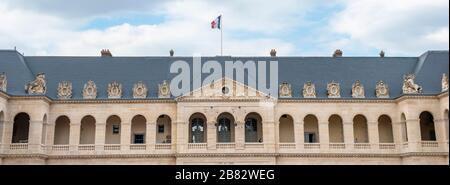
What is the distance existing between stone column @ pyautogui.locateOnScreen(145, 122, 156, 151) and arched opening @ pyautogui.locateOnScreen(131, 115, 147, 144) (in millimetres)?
1330

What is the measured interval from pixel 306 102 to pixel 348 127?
4.36 metres

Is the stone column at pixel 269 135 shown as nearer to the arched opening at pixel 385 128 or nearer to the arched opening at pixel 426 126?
the arched opening at pixel 385 128

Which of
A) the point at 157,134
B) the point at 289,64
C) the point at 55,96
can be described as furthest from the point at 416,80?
the point at 55,96

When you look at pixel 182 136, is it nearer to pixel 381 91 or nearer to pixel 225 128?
pixel 225 128

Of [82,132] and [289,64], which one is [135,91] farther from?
[289,64]

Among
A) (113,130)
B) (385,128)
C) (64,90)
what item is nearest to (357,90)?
(385,128)

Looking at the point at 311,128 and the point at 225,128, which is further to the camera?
the point at 311,128

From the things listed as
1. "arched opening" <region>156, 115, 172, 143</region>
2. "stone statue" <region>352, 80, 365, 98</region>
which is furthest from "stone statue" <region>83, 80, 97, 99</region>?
"stone statue" <region>352, 80, 365, 98</region>

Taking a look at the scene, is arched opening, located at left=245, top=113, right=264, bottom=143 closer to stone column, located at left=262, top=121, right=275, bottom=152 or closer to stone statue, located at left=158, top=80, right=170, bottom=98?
stone column, located at left=262, top=121, right=275, bottom=152

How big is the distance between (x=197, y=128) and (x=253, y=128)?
5146 mm

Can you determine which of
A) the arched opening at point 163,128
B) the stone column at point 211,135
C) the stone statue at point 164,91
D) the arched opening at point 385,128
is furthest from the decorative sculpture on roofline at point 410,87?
the arched opening at point 163,128

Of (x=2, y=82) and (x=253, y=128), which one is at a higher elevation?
(x=2, y=82)

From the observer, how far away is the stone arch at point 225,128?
46.6 m

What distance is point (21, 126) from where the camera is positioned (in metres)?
46.9
